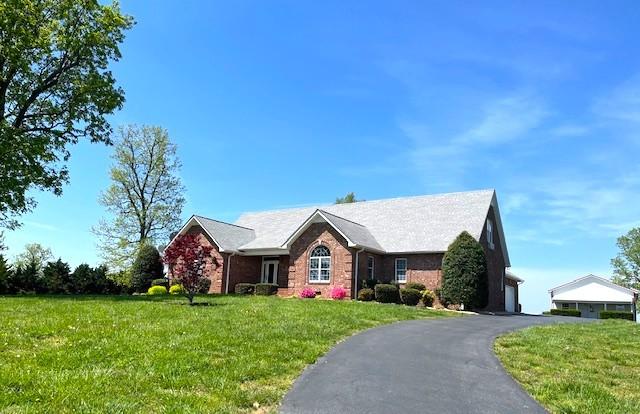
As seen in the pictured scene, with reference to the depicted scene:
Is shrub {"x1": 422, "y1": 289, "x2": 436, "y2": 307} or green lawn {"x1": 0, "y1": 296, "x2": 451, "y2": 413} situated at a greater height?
shrub {"x1": 422, "y1": 289, "x2": 436, "y2": 307}

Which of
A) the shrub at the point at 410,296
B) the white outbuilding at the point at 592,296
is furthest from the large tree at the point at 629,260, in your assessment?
Result: the shrub at the point at 410,296

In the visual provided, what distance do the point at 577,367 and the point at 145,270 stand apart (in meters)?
31.7

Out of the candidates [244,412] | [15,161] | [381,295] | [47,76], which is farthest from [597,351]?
[47,76]

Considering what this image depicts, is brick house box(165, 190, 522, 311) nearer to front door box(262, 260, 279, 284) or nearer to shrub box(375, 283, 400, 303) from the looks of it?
front door box(262, 260, 279, 284)

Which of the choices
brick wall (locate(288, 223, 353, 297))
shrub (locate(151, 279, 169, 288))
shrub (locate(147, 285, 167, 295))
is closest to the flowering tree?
brick wall (locate(288, 223, 353, 297))

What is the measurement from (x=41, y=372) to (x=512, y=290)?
123 ft

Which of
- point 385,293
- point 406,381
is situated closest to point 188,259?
point 385,293

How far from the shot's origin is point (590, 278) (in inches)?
2095

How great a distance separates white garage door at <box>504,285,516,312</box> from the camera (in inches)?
1441

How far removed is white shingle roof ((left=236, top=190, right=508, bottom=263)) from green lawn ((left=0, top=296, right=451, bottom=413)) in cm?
1594

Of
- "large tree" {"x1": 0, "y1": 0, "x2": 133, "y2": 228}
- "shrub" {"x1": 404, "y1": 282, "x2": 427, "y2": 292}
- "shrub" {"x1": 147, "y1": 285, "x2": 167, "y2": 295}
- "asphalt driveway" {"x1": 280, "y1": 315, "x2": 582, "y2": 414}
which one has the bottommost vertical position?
"asphalt driveway" {"x1": 280, "y1": 315, "x2": 582, "y2": 414}

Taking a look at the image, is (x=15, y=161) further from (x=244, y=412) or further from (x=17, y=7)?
(x=244, y=412)

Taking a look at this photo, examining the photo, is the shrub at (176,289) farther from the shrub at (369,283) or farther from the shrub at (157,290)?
the shrub at (369,283)

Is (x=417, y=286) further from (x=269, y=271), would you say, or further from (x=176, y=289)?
(x=176, y=289)
